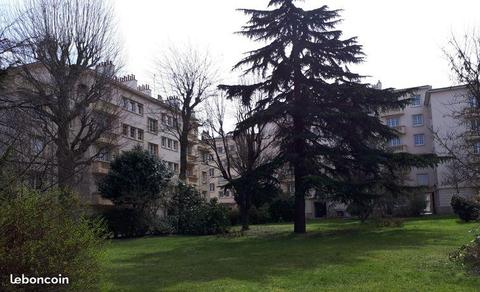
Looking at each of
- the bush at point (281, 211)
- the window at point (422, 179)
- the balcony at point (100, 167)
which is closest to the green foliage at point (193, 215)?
the balcony at point (100, 167)

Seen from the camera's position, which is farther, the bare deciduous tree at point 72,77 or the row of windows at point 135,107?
the row of windows at point 135,107

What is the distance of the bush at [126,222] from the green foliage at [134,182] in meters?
0.38

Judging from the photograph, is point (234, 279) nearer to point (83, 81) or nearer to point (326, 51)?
point (326, 51)

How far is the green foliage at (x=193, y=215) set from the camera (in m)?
30.9

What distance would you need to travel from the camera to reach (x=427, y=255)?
14734 mm

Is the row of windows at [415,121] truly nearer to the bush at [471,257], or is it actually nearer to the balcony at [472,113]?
the balcony at [472,113]

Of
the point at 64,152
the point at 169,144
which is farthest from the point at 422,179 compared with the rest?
the point at 64,152

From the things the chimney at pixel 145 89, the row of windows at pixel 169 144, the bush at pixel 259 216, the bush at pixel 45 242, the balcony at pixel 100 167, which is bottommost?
the bush at pixel 259 216

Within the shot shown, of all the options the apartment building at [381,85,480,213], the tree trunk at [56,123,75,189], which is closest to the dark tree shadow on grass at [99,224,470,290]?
the tree trunk at [56,123,75,189]

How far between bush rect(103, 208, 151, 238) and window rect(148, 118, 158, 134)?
26376 millimetres

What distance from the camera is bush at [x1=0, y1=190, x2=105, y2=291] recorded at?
20.2 feet

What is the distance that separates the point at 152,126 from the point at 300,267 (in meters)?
46.2

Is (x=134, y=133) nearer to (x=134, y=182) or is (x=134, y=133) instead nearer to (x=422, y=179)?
(x=134, y=182)

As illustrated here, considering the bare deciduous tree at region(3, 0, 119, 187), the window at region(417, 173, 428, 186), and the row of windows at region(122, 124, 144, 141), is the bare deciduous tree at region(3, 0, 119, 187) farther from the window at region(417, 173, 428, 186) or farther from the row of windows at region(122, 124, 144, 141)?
the window at region(417, 173, 428, 186)
